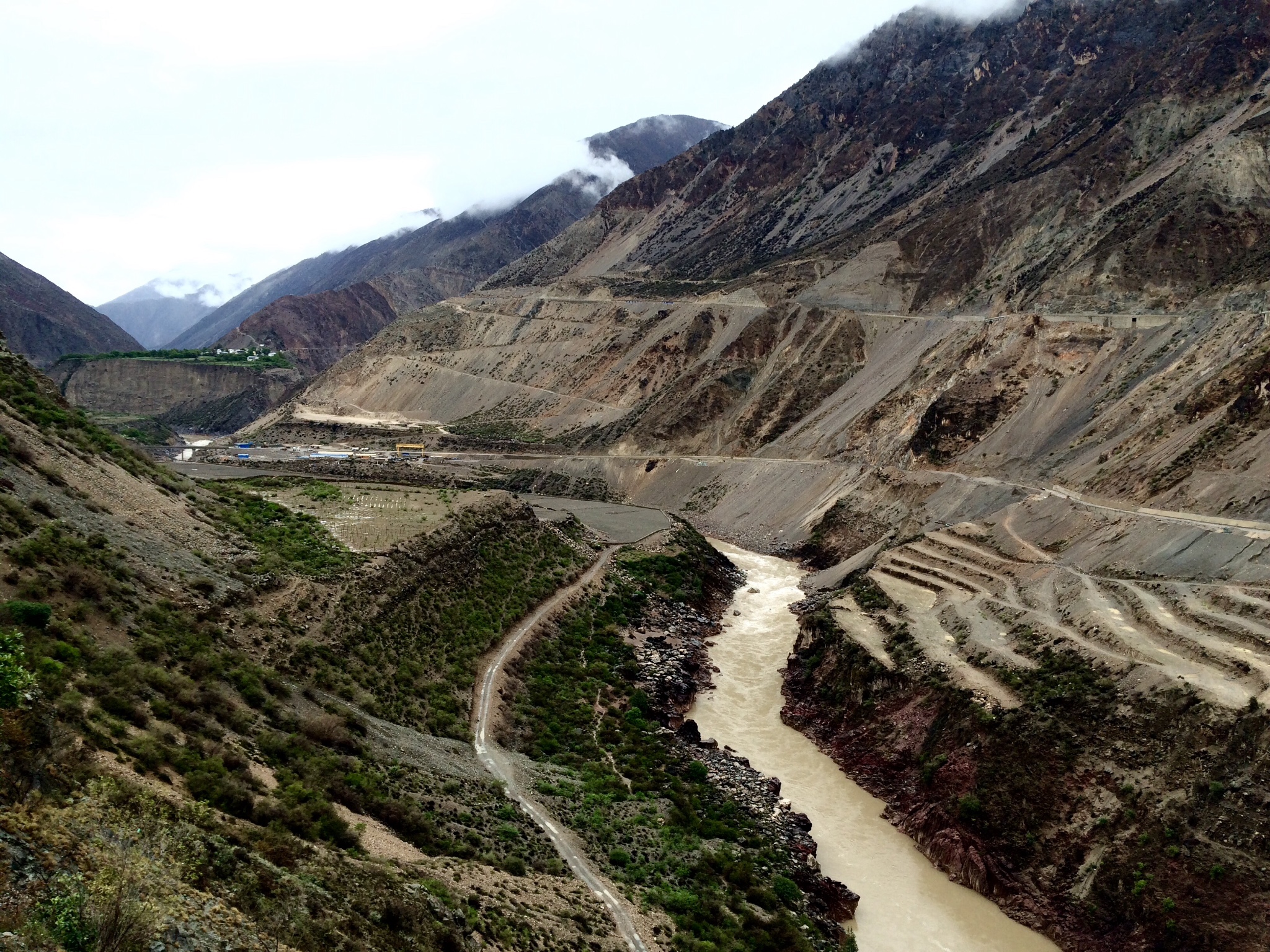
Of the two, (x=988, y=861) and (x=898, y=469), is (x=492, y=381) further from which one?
(x=988, y=861)

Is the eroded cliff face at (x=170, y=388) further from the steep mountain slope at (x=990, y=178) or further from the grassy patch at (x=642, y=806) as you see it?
the grassy patch at (x=642, y=806)

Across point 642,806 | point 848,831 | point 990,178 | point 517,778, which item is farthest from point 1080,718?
point 990,178

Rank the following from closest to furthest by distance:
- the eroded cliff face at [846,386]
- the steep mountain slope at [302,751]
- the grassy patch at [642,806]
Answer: the steep mountain slope at [302,751] < the grassy patch at [642,806] < the eroded cliff face at [846,386]

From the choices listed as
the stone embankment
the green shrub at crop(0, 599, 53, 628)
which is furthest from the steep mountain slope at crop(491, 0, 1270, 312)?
the green shrub at crop(0, 599, 53, 628)

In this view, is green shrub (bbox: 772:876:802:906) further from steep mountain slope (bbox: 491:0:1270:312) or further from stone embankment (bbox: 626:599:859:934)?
steep mountain slope (bbox: 491:0:1270:312)

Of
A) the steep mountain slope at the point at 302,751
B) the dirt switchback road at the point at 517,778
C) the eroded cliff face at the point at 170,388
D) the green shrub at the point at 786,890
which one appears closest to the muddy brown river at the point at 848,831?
the steep mountain slope at the point at 302,751

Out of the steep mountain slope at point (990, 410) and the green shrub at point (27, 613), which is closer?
the green shrub at point (27, 613)
